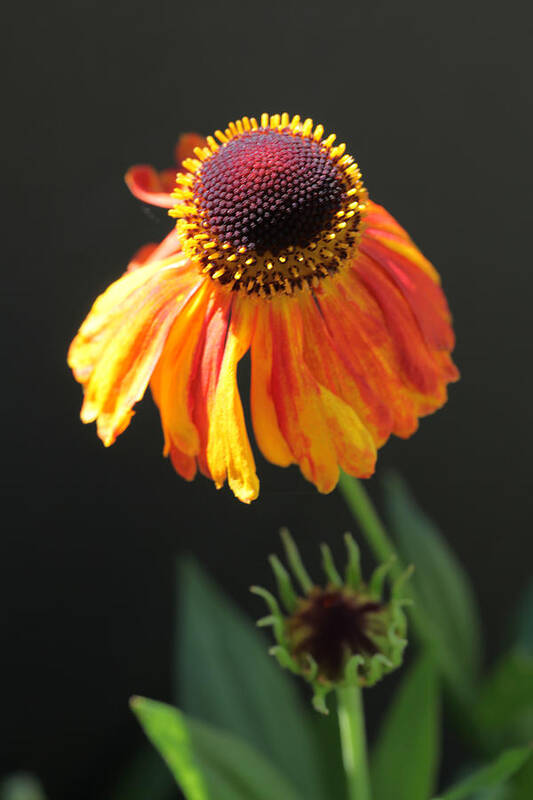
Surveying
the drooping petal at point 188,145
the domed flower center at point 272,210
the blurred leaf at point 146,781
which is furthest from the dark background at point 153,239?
the domed flower center at point 272,210

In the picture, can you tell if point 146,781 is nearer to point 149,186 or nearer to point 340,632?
point 340,632

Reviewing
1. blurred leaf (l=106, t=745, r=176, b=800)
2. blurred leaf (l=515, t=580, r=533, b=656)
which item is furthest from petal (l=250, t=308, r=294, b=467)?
blurred leaf (l=106, t=745, r=176, b=800)

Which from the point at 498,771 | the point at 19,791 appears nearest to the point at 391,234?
the point at 498,771

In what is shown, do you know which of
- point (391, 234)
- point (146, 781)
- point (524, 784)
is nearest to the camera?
point (391, 234)

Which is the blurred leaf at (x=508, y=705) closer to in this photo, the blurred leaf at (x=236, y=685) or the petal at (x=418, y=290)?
the blurred leaf at (x=236, y=685)

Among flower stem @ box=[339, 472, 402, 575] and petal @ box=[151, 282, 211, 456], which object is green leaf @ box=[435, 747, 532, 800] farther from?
petal @ box=[151, 282, 211, 456]

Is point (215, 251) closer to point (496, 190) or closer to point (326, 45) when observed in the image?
point (326, 45)

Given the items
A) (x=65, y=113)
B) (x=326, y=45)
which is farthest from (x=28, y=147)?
(x=326, y=45)
